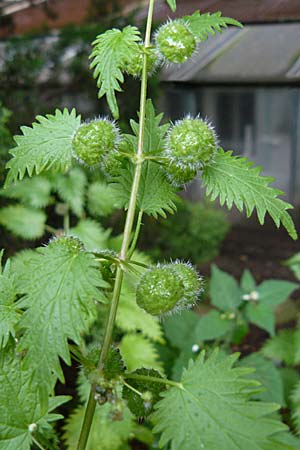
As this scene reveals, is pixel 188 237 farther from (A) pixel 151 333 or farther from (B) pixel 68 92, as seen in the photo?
(A) pixel 151 333

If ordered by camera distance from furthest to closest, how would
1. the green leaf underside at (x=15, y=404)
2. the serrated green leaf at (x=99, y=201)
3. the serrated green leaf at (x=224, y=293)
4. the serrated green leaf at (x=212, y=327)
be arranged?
1. the serrated green leaf at (x=99, y=201)
2. the serrated green leaf at (x=224, y=293)
3. the serrated green leaf at (x=212, y=327)
4. the green leaf underside at (x=15, y=404)

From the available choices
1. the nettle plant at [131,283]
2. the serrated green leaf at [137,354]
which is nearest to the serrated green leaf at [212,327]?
the serrated green leaf at [137,354]

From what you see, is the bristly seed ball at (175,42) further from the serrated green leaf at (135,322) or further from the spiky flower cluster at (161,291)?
the serrated green leaf at (135,322)

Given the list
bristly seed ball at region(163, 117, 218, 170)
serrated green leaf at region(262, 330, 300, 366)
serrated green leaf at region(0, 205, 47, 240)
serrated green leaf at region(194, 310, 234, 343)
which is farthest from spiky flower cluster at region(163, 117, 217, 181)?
serrated green leaf at region(262, 330, 300, 366)

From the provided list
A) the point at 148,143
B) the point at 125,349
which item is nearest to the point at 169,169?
the point at 148,143

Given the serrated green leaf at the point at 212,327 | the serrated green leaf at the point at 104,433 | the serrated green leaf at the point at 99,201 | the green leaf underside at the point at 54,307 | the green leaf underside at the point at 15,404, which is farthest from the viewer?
the serrated green leaf at the point at 99,201

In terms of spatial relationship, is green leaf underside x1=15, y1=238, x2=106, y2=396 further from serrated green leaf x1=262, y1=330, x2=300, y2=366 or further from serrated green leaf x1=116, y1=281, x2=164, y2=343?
serrated green leaf x1=262, y1=330, x2=300, y2=366
